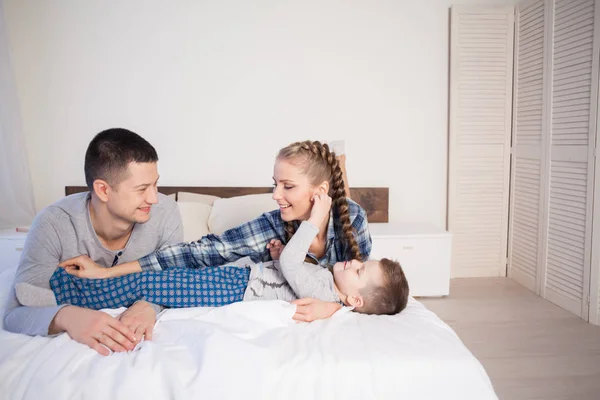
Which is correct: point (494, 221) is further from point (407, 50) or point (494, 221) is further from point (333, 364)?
point (333, 364)

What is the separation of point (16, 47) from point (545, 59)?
343 cm

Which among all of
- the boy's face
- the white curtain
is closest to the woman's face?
the boy's face

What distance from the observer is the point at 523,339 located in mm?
2641

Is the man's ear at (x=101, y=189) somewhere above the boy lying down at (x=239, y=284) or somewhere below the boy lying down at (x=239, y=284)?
above

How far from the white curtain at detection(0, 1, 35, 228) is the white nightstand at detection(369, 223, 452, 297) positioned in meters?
2.26

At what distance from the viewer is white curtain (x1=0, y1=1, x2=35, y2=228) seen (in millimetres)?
3111

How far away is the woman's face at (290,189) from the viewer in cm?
182

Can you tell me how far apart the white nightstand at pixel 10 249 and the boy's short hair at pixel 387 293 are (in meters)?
2.30

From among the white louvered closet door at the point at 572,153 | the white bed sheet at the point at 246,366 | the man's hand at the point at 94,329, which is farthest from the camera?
the white louvered closet door at the point at 572,153

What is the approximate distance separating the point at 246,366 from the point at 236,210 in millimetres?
1813

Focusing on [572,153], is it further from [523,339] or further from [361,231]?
[361,231]

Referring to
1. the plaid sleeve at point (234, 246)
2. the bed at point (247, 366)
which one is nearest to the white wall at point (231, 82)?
the plaid sleeve at point (234, 246)

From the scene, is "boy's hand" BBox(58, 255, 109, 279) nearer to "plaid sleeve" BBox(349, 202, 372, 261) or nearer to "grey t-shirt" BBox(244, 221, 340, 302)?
"grey t-shirt" BBox(244, 221, 340, 302)

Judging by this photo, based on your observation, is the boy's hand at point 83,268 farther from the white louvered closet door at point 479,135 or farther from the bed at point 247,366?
the white louvered closet door at point 479,135
